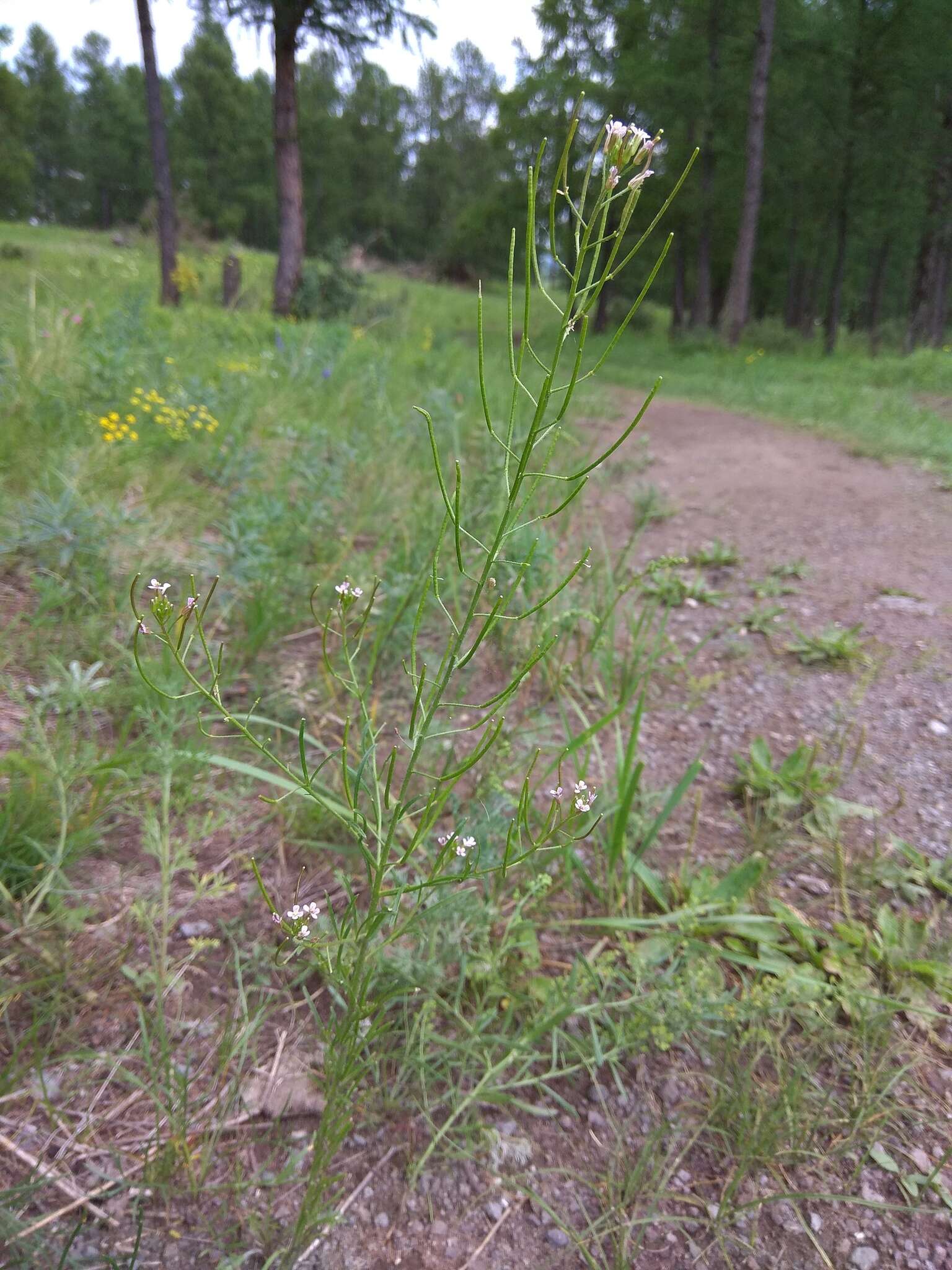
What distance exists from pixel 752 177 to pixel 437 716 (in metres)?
13.4

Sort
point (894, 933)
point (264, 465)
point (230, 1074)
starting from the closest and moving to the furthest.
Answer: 1. point (230, 1074)
2. point (894, 933)
3. point (264, 465)

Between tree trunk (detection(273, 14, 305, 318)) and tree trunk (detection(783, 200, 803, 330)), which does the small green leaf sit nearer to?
tree trunk (detection(273, 14, 305, 318))

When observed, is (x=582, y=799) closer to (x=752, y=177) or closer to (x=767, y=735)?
(x=767, y=735)

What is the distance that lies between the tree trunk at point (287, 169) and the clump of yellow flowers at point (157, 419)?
6.39 meters

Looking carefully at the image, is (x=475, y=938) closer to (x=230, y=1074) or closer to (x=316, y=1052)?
(x=316, y=1052)

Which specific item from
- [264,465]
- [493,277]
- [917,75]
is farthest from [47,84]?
[264,465]

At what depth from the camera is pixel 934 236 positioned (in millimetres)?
13281

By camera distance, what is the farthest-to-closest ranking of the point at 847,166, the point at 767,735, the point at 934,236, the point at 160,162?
the point at 847,166, the point at 934,236, the point at 160,162, the point at 767,735

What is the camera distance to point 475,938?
134cm

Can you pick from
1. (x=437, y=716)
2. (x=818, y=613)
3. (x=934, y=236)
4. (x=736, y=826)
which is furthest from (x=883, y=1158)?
(x=934, y=236)

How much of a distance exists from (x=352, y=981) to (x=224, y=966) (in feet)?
1.93

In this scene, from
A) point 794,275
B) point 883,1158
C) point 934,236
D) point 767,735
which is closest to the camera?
point 883,1158

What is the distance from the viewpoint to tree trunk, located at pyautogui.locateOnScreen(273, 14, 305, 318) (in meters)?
8.30

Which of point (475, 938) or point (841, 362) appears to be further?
point (841, 362)
